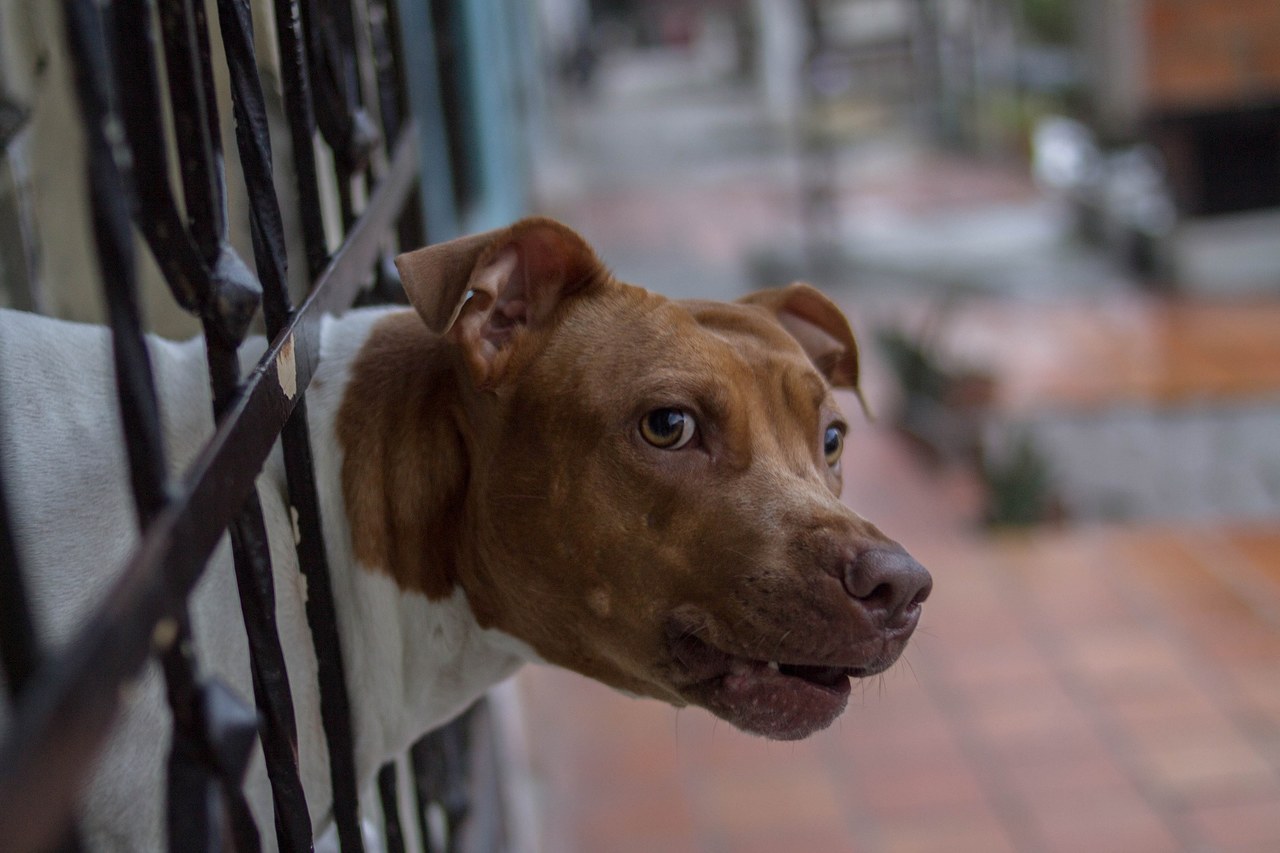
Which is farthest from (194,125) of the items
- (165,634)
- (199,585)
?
(199,585)

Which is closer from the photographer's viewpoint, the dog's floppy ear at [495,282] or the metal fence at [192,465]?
the metal fence at [192,465]

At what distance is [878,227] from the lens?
12.2 metres

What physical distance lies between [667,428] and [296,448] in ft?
1.53

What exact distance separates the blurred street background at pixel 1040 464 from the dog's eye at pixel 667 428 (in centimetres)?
114

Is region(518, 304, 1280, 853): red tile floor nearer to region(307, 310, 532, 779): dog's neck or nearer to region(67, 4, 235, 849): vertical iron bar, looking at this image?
region(307, 310, 532, 779): dog's neck

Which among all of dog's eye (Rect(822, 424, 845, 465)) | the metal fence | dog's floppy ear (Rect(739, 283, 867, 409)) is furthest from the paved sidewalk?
the metal fence

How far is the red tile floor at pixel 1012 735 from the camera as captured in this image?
11.4 ft

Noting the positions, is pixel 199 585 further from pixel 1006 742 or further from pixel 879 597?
pixel 1006 742

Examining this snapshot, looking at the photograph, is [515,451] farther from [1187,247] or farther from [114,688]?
[1187,247]

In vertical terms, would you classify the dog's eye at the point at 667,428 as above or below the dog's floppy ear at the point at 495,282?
below

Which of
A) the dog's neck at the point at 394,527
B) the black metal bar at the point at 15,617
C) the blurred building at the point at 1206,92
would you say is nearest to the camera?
the black metal bar at the point at 15,617

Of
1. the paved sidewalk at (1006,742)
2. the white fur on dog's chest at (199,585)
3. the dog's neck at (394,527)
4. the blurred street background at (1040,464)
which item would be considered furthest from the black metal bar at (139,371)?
the paved sidewalk at (1006,742)

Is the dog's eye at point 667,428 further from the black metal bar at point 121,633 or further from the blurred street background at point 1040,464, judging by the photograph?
the blurred street background at point 1040,464

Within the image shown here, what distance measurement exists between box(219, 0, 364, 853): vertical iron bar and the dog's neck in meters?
0.06
